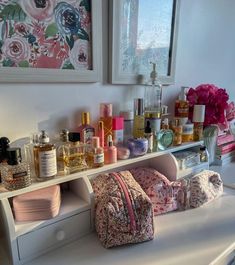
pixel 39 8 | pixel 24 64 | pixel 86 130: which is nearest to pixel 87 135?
pixel 86 130

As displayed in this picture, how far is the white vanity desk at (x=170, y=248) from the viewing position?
1.98 feet

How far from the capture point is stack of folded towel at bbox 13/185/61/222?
0.60m

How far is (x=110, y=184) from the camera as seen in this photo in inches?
28.5

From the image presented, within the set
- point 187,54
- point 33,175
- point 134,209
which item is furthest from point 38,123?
point 187,54

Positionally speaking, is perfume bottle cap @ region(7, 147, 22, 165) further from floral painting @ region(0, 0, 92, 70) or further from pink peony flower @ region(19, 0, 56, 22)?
pink peony flower @ region(19, 0, 56, 22)

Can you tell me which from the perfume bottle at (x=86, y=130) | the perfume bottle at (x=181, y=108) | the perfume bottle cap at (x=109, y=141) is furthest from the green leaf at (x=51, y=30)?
the perfume bottle at (x=181, y=108)

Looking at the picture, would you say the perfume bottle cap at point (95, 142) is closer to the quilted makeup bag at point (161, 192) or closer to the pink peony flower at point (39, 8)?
the quilted makeup bag at point (161, 192)

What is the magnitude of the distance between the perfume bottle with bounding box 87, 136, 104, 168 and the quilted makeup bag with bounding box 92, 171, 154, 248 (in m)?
0.08

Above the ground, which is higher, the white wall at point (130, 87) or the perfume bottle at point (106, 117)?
the white wall at point (130, 87)

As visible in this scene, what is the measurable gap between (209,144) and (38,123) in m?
0.84

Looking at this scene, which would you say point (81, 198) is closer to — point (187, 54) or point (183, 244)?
point (183, 244)

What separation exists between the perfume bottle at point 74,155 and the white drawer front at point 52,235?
135 mm

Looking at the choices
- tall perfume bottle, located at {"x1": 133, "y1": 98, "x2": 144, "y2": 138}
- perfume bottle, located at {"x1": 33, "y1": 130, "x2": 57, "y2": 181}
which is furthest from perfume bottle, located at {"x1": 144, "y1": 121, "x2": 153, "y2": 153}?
perfume bottle, located at {"x1": 33, "y1": 130, "x2": 57, "y2": 181}

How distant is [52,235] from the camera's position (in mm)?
635
